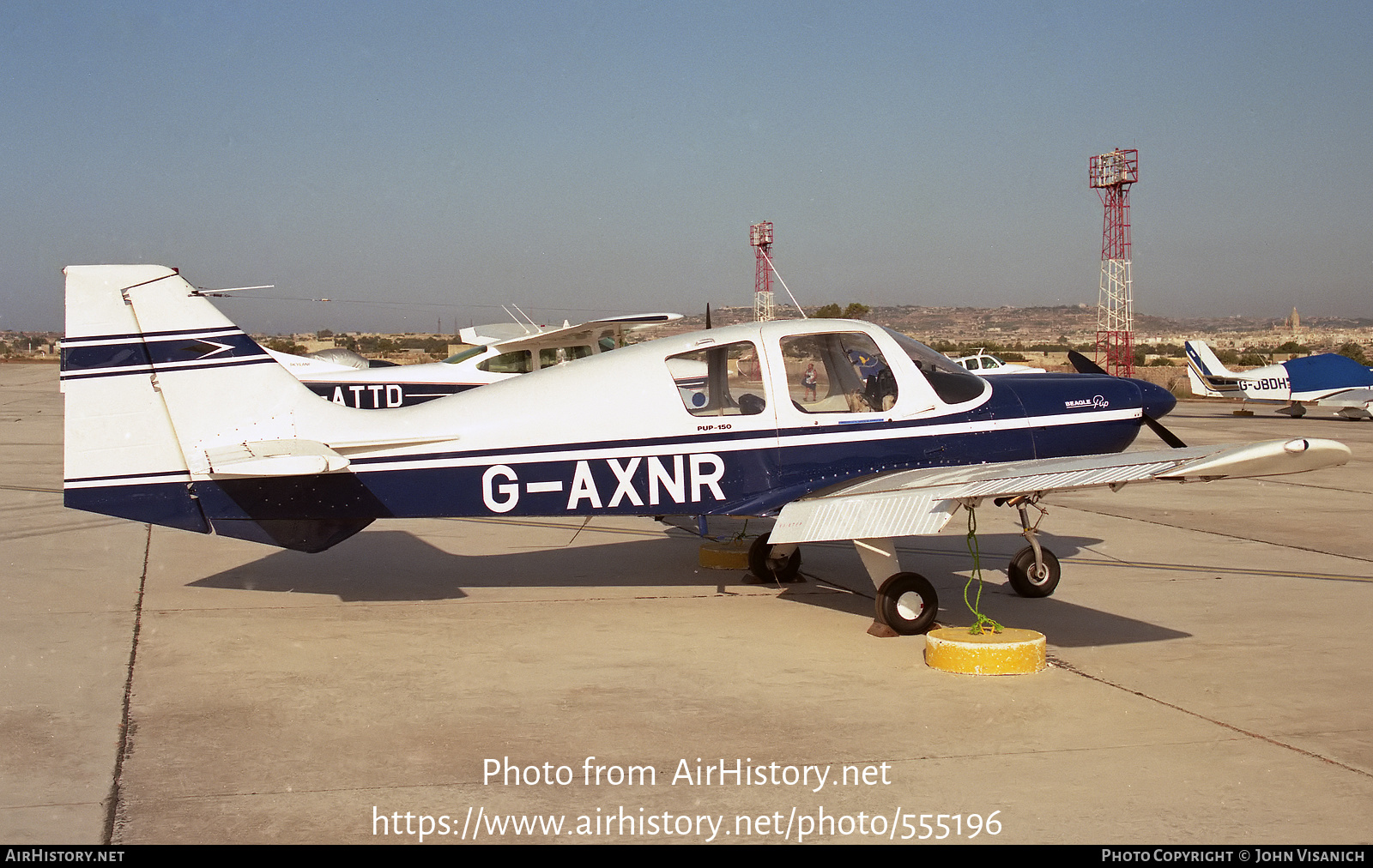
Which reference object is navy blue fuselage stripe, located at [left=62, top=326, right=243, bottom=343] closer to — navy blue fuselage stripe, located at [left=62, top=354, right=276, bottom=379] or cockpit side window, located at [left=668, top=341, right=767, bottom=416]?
navy blue fuselage stripe, located at [left=62, top=354, right=276, bottom=379]

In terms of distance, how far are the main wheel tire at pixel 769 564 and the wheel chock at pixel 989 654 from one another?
2745 mm

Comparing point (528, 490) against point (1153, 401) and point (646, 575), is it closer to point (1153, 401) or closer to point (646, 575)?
point (646, 575)

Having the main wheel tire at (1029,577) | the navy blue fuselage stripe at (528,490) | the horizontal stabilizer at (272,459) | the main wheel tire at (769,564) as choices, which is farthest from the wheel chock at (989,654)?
the horizontal stabilizer at (272,459)

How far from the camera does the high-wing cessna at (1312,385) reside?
1192 inches

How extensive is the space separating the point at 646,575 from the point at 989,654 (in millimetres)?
3760

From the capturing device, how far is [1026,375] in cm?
936

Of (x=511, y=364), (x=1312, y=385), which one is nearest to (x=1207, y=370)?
(x=1312, y=385)

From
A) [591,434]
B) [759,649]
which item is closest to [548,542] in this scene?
[591,434]

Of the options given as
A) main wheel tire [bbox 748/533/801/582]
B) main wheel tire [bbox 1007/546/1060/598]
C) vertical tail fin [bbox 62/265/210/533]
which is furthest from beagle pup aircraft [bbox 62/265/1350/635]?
main wheel tire [bbox 748/533/801/582]

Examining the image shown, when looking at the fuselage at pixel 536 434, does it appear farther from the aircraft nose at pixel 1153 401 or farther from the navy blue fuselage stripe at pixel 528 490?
the aircraft nose at pixel 1153 401

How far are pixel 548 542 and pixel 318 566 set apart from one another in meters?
2.28

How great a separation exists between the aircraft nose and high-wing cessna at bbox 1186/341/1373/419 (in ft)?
80.2

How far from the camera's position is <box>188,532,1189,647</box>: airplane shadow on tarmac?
8086 millimetres

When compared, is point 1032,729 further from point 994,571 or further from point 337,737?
point 994,571
